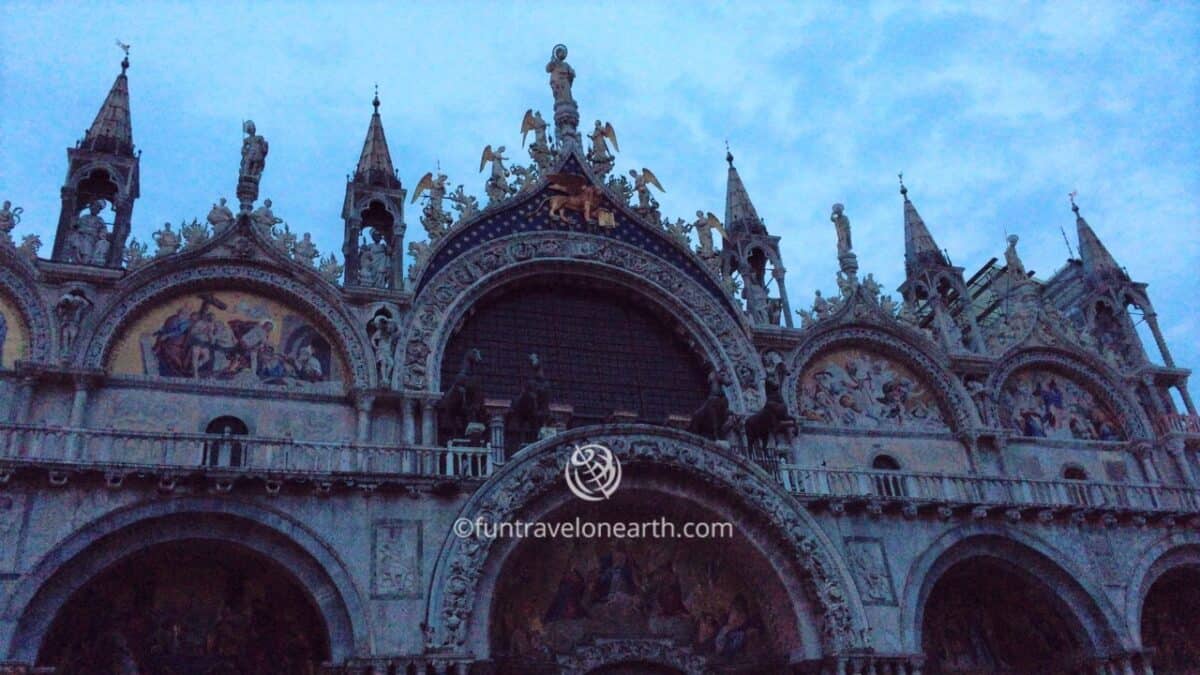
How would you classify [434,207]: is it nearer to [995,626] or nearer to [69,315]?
[69,315]

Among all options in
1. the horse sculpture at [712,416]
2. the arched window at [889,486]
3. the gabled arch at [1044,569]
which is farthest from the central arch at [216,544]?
the gabled arch at [1044,569]

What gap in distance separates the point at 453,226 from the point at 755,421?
6.95 m

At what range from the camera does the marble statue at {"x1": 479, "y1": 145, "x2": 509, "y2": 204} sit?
2034cm

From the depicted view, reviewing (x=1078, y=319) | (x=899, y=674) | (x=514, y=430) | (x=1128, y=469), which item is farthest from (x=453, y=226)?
(x=1078, y=319)

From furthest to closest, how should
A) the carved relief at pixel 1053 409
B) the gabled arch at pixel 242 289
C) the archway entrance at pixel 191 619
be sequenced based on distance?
1. the carved relief at pixel 1053 409
2. the gabled arch at pixel 242 289
3. the archway entrance at pixel 191 619

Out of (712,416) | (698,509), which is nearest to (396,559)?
(698,509)

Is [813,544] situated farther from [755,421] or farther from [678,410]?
[678,410]

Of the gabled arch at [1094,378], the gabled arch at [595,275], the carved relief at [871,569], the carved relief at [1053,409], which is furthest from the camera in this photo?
the gabled arch at [1094,378]

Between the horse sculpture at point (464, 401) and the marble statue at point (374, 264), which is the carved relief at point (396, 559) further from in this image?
the marble statue at point (374, 264)

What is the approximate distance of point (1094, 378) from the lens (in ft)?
74.1

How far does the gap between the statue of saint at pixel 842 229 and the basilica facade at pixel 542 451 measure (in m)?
0.16

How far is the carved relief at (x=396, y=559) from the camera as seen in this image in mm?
14062

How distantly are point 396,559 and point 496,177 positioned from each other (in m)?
9.08

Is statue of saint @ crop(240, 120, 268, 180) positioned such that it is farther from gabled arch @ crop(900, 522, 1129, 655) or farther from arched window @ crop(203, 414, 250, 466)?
gabled arch @ crop(900, 522, 1129, 655)
